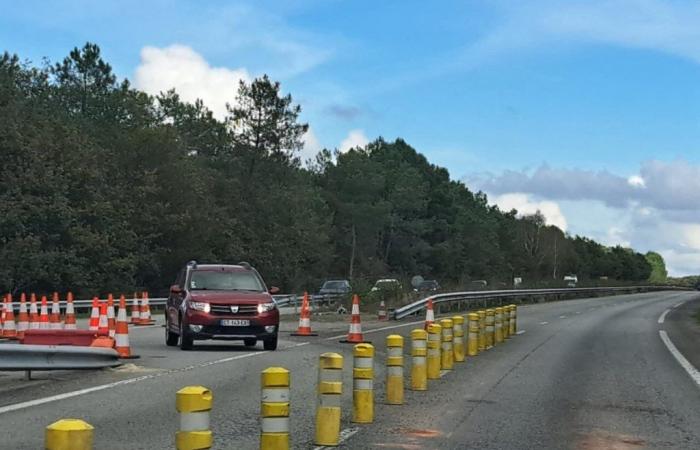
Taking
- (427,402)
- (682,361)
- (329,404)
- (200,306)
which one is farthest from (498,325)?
(329,404)

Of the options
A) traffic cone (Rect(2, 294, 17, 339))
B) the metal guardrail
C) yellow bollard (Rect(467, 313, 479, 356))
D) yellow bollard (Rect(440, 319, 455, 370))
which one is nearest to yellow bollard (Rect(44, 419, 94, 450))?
yellow bollard (Rect(440, 319, 455, 370))

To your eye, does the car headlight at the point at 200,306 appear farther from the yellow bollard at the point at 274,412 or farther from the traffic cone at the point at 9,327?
the yellow bollard at the point at 274,412

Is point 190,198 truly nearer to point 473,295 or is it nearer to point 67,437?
point 473,295

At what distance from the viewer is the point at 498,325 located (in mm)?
20453

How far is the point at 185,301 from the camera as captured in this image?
1720 cm

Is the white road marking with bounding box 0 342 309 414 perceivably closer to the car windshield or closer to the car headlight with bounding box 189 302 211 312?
the car headlight with bounding box 189 302 211 312

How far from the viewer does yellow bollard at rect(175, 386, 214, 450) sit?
207 inches

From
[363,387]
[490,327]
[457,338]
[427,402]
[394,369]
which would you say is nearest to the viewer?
[363,387]

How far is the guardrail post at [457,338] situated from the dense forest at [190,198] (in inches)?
1157

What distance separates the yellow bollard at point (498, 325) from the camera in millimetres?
19878

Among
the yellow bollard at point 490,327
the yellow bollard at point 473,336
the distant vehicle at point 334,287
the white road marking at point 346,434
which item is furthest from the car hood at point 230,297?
the distant vehicle at point 334,287

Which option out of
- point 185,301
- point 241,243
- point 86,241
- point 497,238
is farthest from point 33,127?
point 497,238

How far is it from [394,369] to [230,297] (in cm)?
758

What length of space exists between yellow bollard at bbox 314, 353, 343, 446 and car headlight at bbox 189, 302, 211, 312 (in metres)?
9.31
